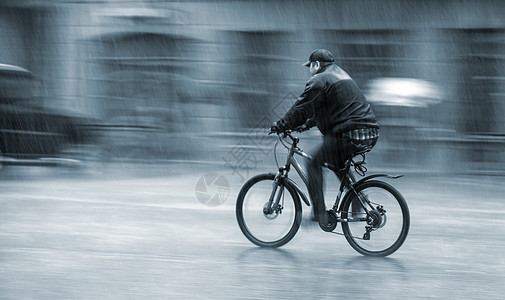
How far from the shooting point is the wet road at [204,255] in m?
4.88

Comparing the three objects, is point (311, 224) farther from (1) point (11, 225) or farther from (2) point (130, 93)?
(2) point (130, 93)

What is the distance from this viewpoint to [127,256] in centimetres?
585

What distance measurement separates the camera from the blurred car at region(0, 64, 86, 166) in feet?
36.2

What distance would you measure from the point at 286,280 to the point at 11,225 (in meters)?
3.44

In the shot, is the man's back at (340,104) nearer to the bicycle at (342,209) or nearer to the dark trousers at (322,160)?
the dark trousers at (322,160)

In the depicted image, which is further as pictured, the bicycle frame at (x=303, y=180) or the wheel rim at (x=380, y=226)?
the bicycle frame at (x=303, y=180)

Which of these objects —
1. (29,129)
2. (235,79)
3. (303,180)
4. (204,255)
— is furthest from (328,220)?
(235,79)

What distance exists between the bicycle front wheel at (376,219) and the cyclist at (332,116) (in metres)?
0.31

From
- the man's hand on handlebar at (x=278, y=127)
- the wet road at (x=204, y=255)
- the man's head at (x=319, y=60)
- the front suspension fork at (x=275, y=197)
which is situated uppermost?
the man's head at (x=319, y=60)

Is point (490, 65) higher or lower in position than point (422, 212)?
higher

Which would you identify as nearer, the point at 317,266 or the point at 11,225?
the point at 317,266

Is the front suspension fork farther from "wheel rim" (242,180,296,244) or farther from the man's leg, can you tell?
the man's leg

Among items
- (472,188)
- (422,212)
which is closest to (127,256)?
(422,212)

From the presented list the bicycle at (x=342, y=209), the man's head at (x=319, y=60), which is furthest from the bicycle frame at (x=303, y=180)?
the man's head at (x=319, y=60)
